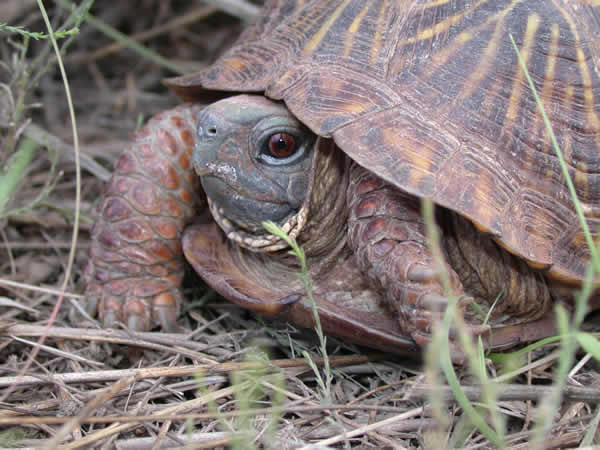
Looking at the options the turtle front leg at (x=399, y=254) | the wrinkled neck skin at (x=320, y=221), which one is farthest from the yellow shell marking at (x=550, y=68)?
the wrinkled neck skin at (x=320, y=221)

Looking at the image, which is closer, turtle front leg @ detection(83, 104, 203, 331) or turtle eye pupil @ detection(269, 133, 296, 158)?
turtle eye pupil @ detection(269, 133, 296, 158)

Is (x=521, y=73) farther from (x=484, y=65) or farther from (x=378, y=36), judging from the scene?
(x=378, y=36)

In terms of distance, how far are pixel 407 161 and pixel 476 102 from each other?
35 cm

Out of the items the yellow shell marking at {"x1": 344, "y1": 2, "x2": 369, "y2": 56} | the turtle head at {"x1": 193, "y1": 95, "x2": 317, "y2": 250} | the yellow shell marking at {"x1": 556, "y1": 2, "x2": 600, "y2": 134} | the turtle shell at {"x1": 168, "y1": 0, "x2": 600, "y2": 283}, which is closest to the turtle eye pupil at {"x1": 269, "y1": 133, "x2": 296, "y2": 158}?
the turtle head at {"x1": 193, "y1": 95, "x2": 317, "y2": 250}

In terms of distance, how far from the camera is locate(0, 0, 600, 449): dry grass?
159cm

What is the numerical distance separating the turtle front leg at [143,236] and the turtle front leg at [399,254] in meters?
0.81

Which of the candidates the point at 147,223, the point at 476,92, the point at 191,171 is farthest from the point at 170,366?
the point at 476,92

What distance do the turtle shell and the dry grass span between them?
1.67 ft

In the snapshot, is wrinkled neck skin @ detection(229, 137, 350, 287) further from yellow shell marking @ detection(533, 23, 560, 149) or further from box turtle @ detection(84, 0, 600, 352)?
yellow shell marking @ detection(533, 23, 560, 149)

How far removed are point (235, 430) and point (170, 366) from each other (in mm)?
402

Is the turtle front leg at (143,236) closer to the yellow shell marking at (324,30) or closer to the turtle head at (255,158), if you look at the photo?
the turtle head at (255,158)

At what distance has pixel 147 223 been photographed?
2.27 metres

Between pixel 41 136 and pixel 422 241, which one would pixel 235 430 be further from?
pixel 41 136

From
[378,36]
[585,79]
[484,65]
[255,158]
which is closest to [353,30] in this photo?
[378,36]
